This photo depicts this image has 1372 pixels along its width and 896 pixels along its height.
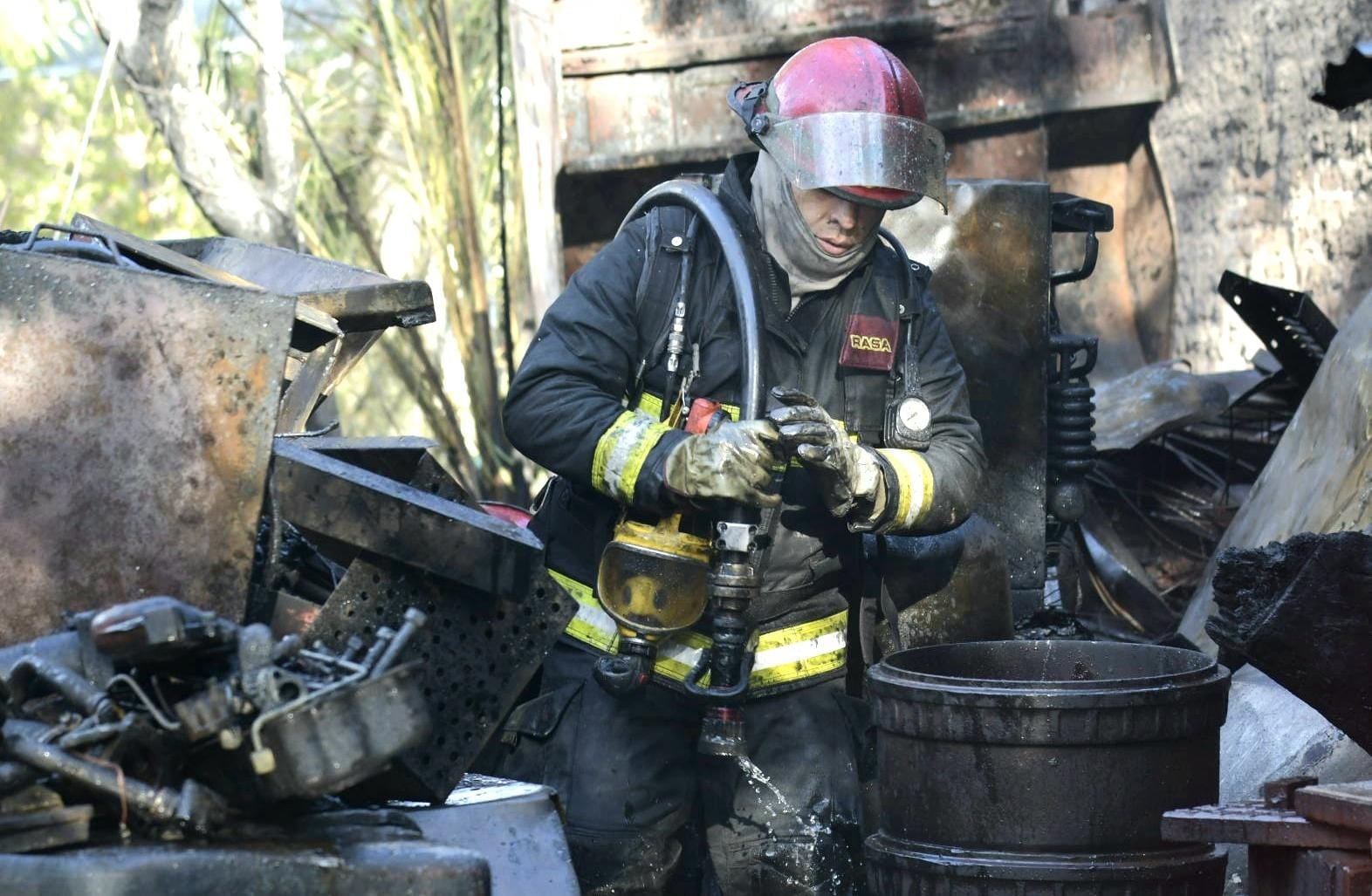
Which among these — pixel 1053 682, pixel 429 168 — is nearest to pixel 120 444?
pixel 1053 682

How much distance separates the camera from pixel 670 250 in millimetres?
3863

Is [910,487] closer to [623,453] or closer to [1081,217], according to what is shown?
[623,453]

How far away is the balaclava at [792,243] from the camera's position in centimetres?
390

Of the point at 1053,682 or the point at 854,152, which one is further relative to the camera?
the point at 854,152

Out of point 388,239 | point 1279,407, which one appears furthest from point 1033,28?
point 388,239

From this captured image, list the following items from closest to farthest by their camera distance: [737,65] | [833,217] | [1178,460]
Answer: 1. [833,217]
2. [1178,460]
3. [737,65]

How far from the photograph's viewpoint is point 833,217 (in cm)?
386

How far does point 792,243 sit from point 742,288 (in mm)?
310

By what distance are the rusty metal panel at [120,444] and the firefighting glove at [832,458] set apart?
110 centimetres

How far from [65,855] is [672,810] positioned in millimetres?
1713

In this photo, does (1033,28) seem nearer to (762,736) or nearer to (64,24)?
(762,736)

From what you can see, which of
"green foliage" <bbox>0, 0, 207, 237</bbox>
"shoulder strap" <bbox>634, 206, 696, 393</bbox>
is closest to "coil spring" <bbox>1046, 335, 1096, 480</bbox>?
"shoulder strap" <bbox>634, 206, 696, 393</bbox>

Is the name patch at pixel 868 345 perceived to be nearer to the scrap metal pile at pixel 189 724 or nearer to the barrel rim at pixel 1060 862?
the barrel rim at pixel 1060 862

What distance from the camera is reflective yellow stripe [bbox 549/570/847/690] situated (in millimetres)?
3807
